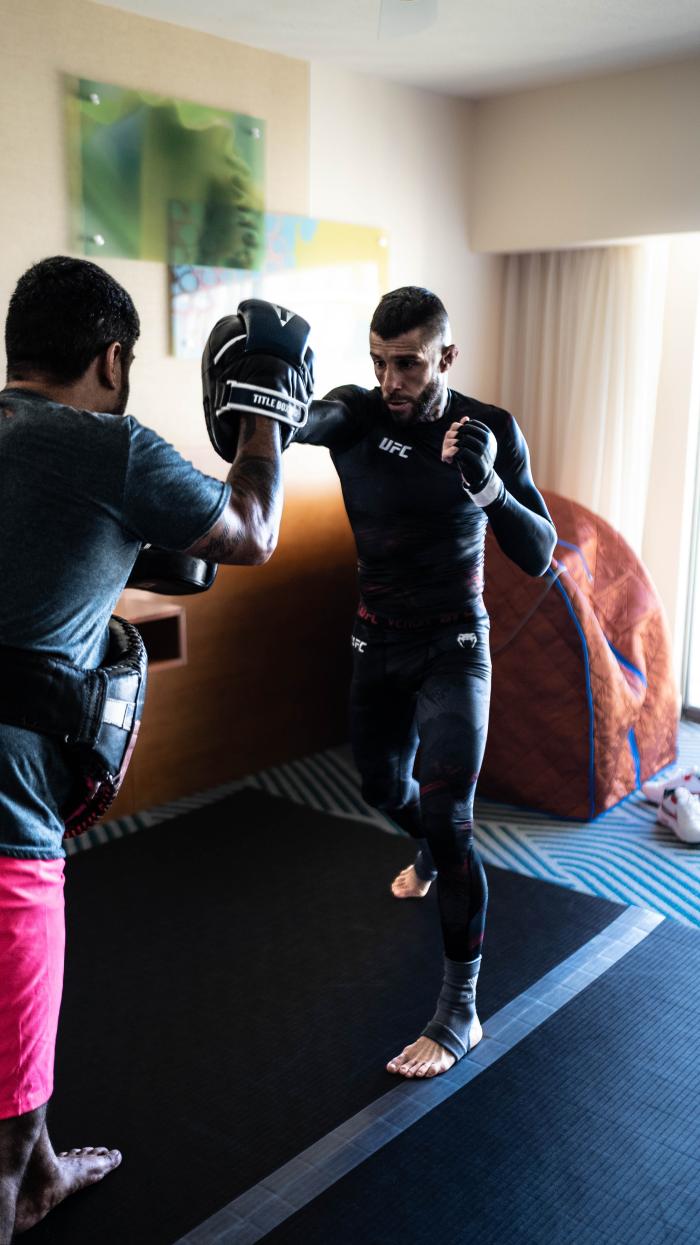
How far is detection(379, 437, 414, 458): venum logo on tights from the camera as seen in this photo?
2.50 meters

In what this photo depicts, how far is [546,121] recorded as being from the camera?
14.6ft

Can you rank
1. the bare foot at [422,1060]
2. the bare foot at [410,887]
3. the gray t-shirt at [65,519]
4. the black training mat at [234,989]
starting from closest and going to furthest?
the gray t-shirt at [65,519]
the black training mat at [234,989]
the bare foot at [422,1060]
the bare foot at [410,887]

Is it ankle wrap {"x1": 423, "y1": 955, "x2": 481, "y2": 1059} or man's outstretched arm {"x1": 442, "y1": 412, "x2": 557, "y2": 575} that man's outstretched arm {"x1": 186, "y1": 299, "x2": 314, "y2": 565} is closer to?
man's outstretched arm {"x1": 442, "y1": 412, "x2": 557, "y2": 575}

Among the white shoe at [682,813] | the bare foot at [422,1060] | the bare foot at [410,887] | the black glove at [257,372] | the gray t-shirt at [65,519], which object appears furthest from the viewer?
the white shoe at [682,813]

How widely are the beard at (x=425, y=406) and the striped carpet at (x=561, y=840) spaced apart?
1492mm

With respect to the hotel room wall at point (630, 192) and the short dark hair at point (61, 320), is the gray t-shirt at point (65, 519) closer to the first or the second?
the short dark hair at point (61, 320)

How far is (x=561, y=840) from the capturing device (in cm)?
357

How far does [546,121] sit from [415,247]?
0.71 meters

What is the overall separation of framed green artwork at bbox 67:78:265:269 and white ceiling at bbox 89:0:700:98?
272mm

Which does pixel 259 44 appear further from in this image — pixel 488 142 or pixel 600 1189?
pixel 600 1189

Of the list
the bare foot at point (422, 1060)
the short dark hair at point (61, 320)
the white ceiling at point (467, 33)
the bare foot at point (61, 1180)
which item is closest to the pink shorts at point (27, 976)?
the bare foot at point (61, 1180)

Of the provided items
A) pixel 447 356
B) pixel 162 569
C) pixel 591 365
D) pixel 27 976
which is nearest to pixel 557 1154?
pixel 27 976

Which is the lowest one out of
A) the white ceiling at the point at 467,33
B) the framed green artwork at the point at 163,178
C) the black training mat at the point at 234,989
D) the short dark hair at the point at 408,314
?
the black training mat at the point at 234,989

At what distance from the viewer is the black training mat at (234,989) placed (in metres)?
2.06
